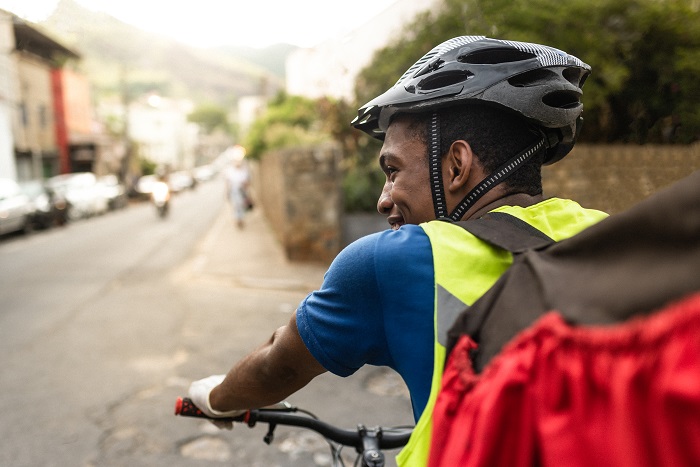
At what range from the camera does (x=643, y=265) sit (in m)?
0.80

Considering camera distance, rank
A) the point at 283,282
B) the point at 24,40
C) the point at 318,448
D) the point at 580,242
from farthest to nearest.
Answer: the point at 24,40, the point at 283,282, the point at 318,448, the point at 580,242

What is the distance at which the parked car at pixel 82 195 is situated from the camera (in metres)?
25.5

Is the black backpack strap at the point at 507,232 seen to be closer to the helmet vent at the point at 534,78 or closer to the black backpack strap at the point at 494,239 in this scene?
the black backpack strap at the point at 494,239

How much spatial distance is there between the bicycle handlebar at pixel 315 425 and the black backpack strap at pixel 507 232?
0.92 m

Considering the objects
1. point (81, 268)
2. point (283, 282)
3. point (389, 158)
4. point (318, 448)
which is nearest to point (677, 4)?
point (283, 282)

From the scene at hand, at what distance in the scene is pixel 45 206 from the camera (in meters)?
20.9

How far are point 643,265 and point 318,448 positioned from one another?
11.3ft

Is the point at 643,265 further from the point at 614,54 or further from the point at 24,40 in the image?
the point at 24,40

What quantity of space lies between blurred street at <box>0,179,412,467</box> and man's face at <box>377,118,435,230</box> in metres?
2.64

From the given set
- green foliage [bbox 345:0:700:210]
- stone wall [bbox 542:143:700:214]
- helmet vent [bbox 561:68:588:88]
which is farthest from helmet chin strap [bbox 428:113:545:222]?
stone wall [bbox 542:143:700:214]

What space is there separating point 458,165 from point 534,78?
A: 15.3 inches

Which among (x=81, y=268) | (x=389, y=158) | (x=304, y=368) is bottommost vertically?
(x=81, y=268)

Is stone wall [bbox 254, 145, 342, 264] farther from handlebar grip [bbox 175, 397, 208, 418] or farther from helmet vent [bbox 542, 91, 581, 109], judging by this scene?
helmet vent [bbox 542, 91, 581, 109]

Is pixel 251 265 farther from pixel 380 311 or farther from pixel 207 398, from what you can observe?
pixel 380 311
